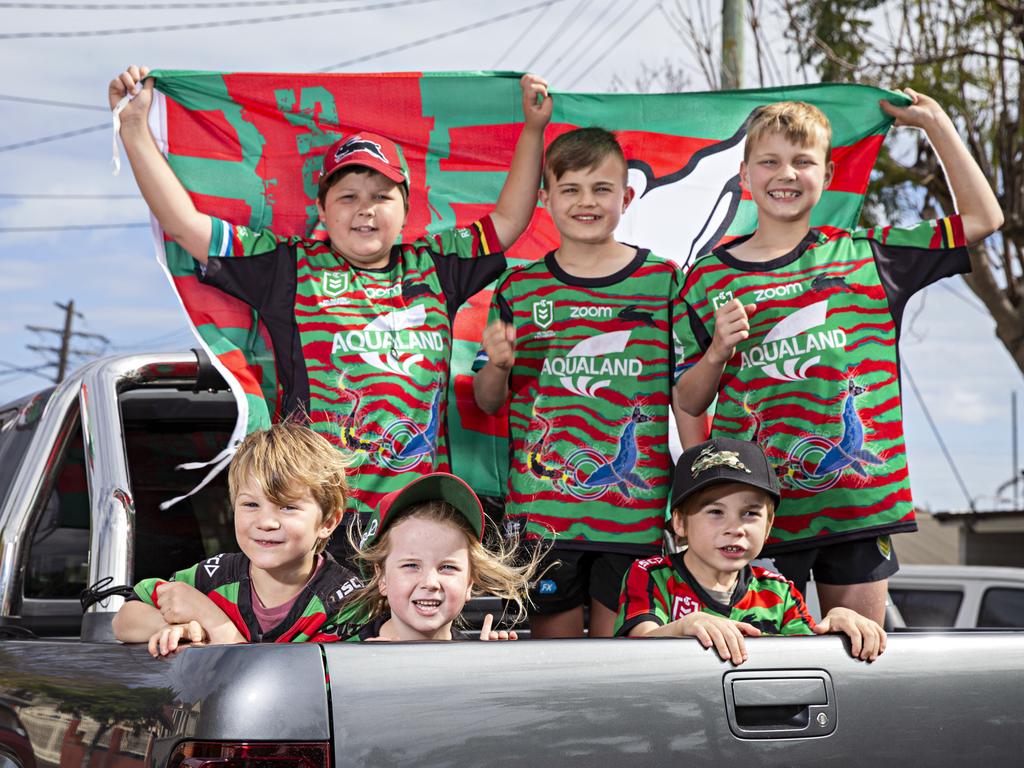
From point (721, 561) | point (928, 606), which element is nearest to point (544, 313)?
point (721, 561)

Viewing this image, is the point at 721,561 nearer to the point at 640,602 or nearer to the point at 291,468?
the point at 640,602

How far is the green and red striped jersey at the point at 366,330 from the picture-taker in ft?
12.3

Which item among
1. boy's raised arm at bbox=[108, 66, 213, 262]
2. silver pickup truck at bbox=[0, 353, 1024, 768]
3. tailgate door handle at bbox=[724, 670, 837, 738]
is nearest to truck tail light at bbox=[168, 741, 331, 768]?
silver pickup truck at bbox=[0, 353, 1024, 768]

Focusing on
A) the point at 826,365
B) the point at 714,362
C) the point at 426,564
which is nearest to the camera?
the point at 426,564

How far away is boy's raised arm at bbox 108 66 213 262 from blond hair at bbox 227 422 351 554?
113cm

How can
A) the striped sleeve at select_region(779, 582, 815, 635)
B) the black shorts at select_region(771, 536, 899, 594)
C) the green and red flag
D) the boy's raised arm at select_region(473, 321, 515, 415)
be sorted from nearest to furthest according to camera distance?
the striped sleeve at select_region(779, 582, 815, 635), the black shorts at select_region(771, 536, 899, 594), the boy's raised arm at select_region(473, 321, 515, 415), the green and red flag

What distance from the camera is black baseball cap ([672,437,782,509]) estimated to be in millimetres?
3174

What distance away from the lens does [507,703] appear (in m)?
1.98

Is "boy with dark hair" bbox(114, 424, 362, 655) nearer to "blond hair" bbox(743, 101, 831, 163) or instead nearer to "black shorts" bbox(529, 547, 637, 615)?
"black shorts" bbox(529, 547, 637, 615)

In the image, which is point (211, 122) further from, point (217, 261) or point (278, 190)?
point (217, 261)

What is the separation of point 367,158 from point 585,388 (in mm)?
979

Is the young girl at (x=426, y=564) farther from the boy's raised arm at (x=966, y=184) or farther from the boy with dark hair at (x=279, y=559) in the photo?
the boy's raised arm at (x=966, y=184)

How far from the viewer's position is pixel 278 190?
448 cm

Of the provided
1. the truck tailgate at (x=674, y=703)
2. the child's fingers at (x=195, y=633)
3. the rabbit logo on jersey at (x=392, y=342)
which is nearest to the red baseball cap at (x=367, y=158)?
the rabbit logo on jersey at (x=392, y=342)
